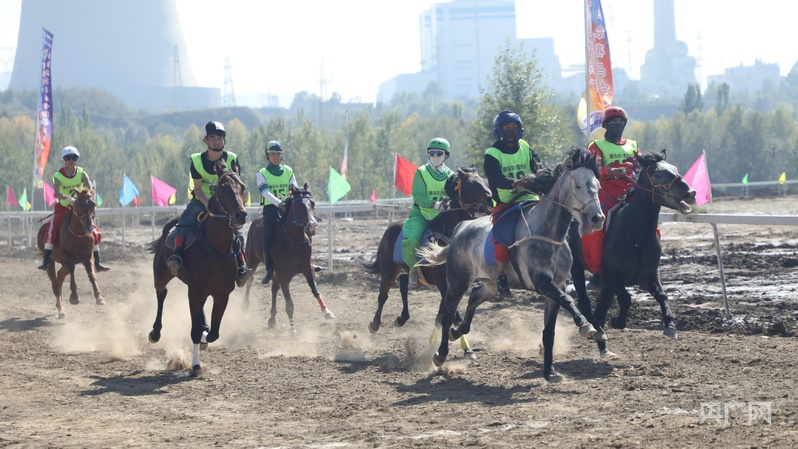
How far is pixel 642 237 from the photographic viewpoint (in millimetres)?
11969

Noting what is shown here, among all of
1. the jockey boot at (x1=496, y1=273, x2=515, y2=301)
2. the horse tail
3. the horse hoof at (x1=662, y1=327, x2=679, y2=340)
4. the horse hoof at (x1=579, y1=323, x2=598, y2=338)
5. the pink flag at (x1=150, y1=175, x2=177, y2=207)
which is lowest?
the horse hoof at (x1=662, y1=327, x2=679, y2=340)

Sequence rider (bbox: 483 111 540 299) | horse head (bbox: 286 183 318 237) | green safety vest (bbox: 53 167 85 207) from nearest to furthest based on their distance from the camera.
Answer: rider (bbox: 483 111 540 299), horse head (bbox: 286 183 318 237), green safety vest (bbox: 53 167 85 207)

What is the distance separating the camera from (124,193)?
134ft

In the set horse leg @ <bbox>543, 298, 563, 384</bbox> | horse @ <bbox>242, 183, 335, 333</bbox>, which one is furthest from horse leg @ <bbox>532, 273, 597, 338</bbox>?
horse @ <bbox>242, 183, 335, 333</bbox>

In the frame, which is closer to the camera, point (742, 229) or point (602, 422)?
point (602, 422)

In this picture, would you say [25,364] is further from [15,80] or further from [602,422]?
[15,80]

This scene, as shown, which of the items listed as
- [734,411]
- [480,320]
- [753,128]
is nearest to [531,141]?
[480,320]

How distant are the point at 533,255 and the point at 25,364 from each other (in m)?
6.83

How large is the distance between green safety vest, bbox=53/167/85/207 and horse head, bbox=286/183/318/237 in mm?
5076

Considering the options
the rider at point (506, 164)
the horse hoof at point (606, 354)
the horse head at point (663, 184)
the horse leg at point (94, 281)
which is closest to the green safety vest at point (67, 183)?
the horse leg at point (94, 281)

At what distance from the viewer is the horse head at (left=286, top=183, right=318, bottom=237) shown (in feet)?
50.7

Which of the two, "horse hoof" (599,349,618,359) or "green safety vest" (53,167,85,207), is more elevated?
"green safety vest" (53,167,85,207)

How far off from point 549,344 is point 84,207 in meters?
11.0

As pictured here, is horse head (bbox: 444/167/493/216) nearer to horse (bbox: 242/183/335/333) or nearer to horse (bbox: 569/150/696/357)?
horse (bbox: 569/150/696/357)
